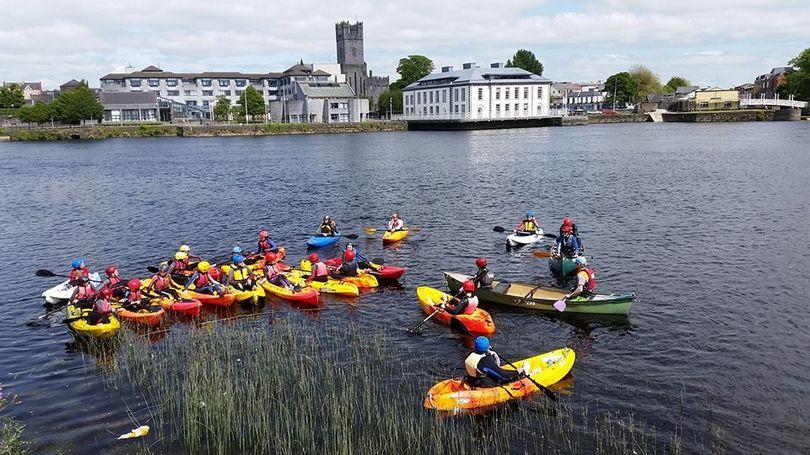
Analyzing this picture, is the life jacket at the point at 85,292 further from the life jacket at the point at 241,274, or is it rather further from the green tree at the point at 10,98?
the green tree at the point at 10,98

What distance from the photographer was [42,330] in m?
24.9

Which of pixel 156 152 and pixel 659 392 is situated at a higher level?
pixel 156 152

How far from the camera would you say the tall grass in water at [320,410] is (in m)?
15.9

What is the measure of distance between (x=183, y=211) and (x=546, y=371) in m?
40.8

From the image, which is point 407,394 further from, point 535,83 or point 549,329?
point 535,83

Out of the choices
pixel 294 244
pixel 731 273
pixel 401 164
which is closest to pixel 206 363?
pixel 294 244

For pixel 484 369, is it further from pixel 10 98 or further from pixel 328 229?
pixel 10 98

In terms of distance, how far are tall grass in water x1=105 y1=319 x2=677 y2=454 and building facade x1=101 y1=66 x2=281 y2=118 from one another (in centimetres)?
17145

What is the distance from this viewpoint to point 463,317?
907 inches

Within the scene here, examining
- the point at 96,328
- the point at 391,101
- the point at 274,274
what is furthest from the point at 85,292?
the point at 391,101

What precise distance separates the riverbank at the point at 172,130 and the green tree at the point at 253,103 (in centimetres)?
1380

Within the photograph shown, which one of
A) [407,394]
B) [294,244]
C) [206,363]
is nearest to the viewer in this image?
[407,394]

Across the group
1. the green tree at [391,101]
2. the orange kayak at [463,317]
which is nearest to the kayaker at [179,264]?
the orange kayak at [463,317]

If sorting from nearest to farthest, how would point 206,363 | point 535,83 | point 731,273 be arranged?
point 206,363 < point 731,273 < point 535,83
